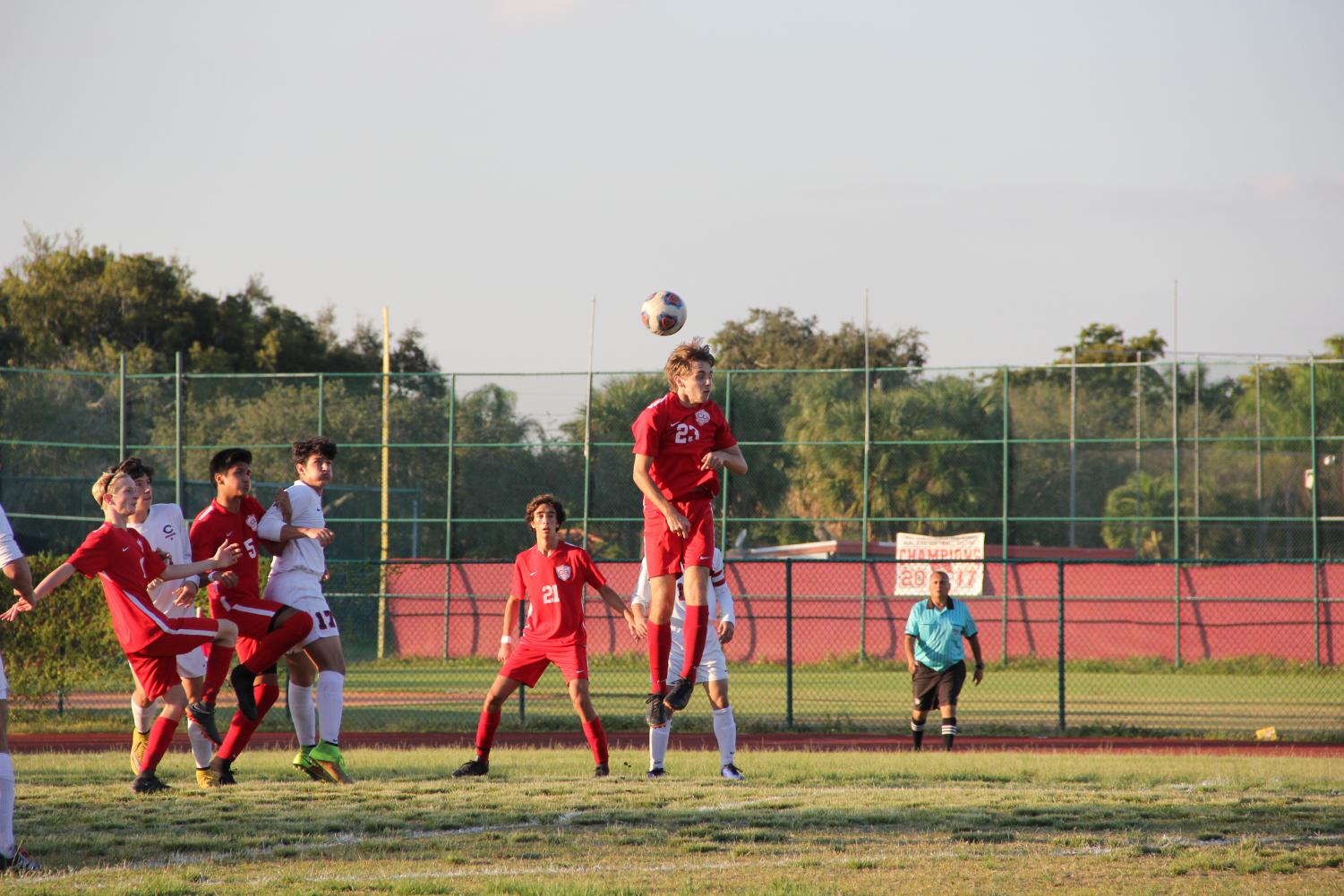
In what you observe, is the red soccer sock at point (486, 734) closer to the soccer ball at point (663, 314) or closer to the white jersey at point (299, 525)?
the white jersey at point (299, 525)

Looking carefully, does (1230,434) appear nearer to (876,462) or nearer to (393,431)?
(876,462)

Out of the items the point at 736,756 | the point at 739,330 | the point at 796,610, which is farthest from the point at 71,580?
the point at 739,330

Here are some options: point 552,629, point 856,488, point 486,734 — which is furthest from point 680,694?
point 856,488

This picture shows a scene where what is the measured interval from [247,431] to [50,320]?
77.9 ft

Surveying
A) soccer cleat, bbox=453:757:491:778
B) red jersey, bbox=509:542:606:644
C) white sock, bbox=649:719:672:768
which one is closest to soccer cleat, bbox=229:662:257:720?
soccer cleat, bbox=453:757:491:778

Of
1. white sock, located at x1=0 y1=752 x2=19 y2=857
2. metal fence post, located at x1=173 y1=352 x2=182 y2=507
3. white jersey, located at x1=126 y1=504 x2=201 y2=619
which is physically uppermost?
metal fence post, located at x1=173 y1=352 x2=182 y2=507

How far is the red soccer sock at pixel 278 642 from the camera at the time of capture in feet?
27.5

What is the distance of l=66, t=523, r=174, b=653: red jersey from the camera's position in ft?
25.1

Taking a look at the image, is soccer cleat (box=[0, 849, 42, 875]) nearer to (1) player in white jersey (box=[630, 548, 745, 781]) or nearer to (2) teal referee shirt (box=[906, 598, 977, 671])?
(1) player in white jersey (box=[630, 548, 745, 781])

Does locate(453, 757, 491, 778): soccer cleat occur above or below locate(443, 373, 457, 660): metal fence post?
below

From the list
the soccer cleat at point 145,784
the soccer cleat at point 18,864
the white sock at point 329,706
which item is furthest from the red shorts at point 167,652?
the soccer cleat at point 18,864

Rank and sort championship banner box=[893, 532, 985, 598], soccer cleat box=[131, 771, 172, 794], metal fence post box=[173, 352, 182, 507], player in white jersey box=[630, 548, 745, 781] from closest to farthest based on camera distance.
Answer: soccer cleat box=[131, 771, 172, 794], player in white jersey box=[630, 548, 745, 781], metal fence post box=[173, 352, 182, 507], championship banner box=[893, 532, 985, 598]

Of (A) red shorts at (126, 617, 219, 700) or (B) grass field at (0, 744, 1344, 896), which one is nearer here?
(B) grass field at (0, 744, 1344, 896)

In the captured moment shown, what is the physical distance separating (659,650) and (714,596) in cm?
90
